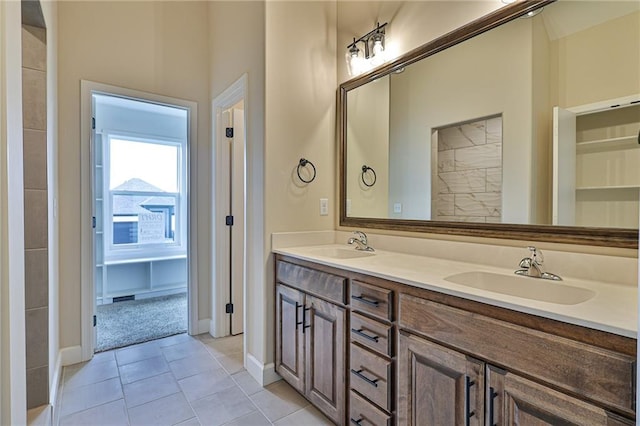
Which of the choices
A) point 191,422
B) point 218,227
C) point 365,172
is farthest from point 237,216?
point 191,422

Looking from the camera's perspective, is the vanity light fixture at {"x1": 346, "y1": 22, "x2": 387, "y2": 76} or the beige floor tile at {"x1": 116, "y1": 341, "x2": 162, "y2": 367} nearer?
the vanity light fixture at {"x1": 346, "y1": 22, "x2": 387, "y2": 76}

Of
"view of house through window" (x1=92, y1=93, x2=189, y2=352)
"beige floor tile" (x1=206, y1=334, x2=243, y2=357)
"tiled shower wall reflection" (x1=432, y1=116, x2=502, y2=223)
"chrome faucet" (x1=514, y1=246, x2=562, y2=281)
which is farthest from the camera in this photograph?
"view of house through window" (x1=92, y1=93, x2=189, y2=352)

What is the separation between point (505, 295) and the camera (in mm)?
1029

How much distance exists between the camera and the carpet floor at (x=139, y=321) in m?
2.79

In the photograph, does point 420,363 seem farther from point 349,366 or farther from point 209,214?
point 209,214

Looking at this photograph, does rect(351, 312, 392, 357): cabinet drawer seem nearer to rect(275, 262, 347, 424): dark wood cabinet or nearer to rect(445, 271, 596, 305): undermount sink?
rect(275, 262, 347, 424): dark wood cabinet

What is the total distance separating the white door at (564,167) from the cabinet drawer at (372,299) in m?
0.78

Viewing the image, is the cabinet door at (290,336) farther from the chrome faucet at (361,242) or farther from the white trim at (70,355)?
the white trim at (70,355)

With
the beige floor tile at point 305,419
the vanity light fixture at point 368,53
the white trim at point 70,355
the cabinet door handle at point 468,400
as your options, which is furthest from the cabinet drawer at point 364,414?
the white trim at point 70,355

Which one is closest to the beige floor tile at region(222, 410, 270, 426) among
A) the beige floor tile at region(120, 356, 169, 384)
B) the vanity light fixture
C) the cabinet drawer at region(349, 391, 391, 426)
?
the cabinet drawer at region(349, 391, 391, 426)

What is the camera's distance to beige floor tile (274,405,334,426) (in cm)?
169

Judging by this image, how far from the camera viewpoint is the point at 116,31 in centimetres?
250

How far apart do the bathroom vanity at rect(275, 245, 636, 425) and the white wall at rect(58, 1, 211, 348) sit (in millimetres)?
1555

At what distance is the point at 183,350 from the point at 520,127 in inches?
107
